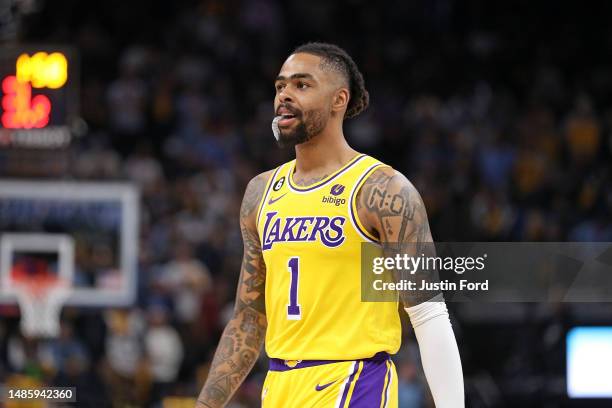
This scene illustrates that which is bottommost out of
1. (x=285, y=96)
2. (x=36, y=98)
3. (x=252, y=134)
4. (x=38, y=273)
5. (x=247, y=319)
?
(x=247, y=319)

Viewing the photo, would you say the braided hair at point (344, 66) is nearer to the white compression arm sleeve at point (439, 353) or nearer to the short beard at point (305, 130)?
the short beard at point (305, 130)

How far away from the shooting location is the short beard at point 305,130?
4891 millimetres

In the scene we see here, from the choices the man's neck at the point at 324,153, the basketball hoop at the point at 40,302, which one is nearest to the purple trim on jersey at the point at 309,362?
the man's neck at the point at 324,153

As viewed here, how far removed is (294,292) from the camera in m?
4.78

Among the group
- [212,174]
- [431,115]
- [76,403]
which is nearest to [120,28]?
[212,174]

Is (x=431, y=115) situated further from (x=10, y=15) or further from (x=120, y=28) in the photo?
(x=10, y=15)

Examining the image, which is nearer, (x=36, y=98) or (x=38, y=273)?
(x=36, y=98)

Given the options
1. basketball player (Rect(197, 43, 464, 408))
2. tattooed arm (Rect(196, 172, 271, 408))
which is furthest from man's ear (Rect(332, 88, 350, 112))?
tattooed arm (Rect(196, 172, 271, 408))

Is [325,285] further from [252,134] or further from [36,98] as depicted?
[252,134]

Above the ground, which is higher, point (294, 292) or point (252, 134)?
point (252, 134)

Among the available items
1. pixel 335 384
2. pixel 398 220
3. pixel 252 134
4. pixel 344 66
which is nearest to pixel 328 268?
pixel 398 220

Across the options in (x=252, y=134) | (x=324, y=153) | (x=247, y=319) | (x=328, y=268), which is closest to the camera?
(x=328, y=268)

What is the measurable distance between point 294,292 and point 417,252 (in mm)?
554

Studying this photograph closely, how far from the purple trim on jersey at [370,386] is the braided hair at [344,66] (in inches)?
46.9
